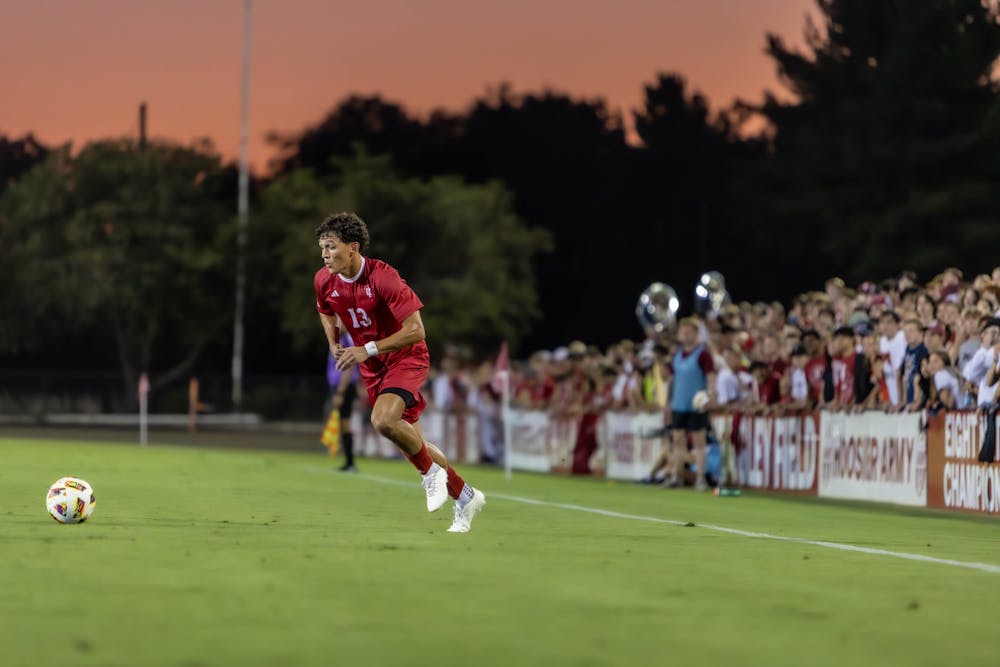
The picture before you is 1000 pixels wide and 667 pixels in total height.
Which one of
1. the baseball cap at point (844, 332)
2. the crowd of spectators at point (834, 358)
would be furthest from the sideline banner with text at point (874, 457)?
the baseball cap at point (844, 332)

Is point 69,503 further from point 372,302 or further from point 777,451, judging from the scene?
point 777,451

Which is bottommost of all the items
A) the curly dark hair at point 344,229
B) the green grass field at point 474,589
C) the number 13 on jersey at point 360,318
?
the green grass field at point 474,589

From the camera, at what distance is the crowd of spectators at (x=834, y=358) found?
66.6ft

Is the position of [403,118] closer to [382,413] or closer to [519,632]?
[382,413]

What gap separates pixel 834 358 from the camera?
22.8 meters

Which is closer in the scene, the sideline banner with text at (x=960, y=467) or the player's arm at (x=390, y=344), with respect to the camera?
the player's arm at (x=390, y=344)

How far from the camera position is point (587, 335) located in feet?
290

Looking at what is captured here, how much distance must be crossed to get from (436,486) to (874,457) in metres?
9.59

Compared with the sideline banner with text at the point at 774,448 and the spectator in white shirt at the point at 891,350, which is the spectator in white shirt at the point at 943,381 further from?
the sideline banner with text at the point at 774,448

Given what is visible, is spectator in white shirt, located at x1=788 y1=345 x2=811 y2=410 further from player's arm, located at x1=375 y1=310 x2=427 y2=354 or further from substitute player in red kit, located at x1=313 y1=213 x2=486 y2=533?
player's arm, located at x1=375 y1=310 x2=427 y2=354

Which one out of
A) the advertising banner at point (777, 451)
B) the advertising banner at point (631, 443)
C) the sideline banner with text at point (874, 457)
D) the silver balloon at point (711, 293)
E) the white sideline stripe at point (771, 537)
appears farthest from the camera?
the silver balloon at point (711, 293)

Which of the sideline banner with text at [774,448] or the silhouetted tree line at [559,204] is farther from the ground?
the silhouetted tree line at [559,204]

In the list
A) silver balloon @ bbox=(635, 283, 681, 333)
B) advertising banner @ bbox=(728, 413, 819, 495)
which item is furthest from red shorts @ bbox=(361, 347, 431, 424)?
silver balloon @ bbox=(635, 283, 681, 333)

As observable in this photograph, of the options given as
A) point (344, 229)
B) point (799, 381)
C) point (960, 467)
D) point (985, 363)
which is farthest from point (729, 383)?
point (344, 229)
